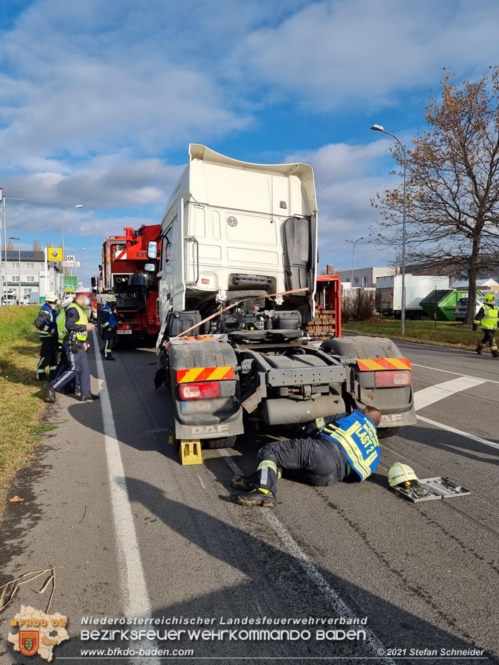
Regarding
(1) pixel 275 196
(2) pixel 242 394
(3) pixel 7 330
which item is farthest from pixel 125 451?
(3) pixel 7 330

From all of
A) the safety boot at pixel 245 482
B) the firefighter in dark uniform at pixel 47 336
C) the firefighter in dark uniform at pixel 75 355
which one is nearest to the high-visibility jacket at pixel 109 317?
the firefighter in dark uniform at pixel 47 336

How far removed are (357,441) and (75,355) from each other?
529 cm

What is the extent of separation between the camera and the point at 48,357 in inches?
394

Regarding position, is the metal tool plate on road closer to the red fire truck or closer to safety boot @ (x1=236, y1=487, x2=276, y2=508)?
safety boot @ (x1=236, y1=487, x2=276, y2=508)

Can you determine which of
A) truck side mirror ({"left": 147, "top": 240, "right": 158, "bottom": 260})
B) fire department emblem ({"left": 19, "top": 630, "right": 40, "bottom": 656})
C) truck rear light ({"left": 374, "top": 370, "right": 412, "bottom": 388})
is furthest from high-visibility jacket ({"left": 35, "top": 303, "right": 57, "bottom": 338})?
fire department emblem ({"left": 19, "top": 630, "right": 40, "bottom": 656})

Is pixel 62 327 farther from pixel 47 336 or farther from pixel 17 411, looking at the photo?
pixel 17 411

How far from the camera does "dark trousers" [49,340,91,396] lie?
8.23m

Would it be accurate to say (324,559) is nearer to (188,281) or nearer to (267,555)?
(267,555)

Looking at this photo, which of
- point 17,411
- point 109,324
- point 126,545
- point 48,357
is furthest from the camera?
point 109,324

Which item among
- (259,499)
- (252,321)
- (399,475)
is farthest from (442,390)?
(259,499)

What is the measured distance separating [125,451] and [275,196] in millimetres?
4376

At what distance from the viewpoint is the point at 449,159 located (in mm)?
22594

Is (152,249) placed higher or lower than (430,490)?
higher

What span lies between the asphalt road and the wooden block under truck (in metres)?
0.65
